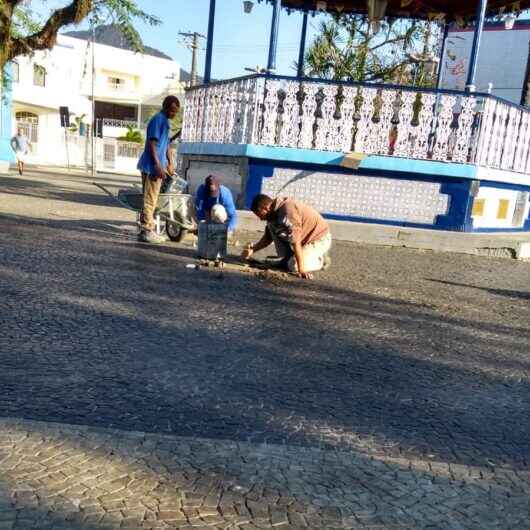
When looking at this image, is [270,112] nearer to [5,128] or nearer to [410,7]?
[410,7]

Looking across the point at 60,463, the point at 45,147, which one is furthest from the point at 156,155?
the point at 45,147

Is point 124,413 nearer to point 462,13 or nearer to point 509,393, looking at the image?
point 509,393

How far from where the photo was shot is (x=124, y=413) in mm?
2822

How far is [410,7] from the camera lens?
14.3 metres

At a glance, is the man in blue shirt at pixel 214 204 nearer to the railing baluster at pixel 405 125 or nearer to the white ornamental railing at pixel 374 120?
the white ornamental railing at pixel 374 120

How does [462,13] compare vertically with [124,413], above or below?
above

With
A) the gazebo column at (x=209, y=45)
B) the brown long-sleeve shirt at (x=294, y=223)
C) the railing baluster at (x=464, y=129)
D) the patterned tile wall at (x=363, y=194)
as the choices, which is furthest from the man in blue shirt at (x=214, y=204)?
the gazebo column at (x=209, y=45)

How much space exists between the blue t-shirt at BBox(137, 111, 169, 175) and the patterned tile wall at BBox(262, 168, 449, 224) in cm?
312

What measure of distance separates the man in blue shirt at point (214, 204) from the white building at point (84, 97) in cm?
2645

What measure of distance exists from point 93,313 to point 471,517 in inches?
127

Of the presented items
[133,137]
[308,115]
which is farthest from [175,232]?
[133,137]

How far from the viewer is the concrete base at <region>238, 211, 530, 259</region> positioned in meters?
9.91

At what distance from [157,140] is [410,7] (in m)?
9.53

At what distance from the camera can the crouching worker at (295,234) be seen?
6.25 metres
